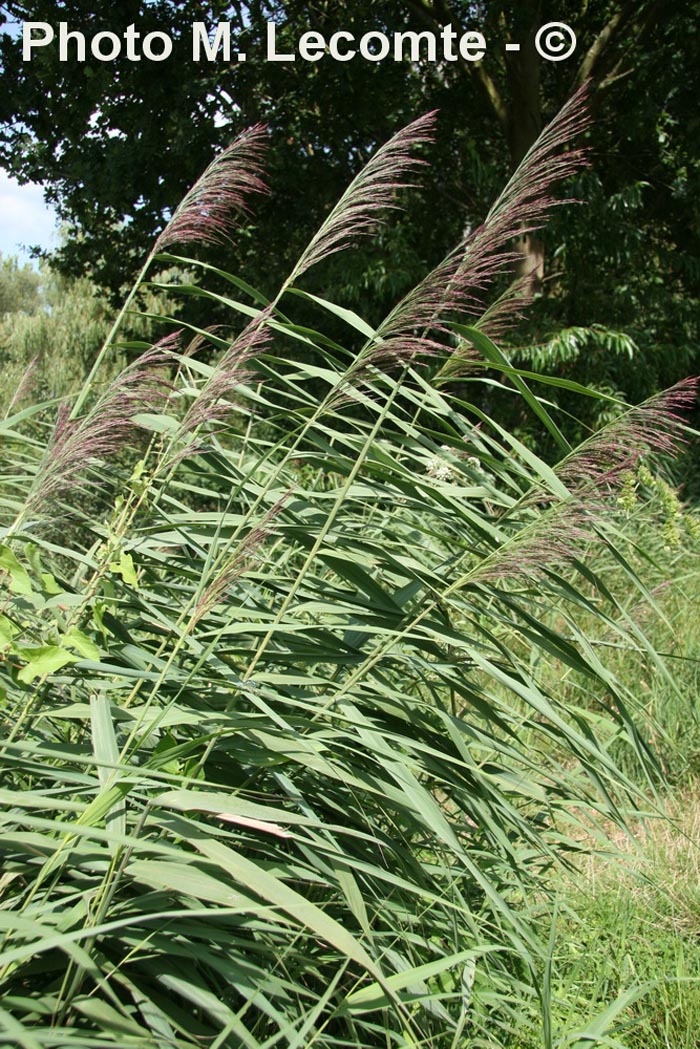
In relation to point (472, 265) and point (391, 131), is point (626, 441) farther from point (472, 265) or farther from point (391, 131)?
point (391, 131)

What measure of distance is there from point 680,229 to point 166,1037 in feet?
31.7

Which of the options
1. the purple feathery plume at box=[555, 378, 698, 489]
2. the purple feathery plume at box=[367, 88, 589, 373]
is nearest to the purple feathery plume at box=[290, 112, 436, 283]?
the purple feathery plume at box=[367, 88, 589, 373]

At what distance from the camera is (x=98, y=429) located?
1.31 metres

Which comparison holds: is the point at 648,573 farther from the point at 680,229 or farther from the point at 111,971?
the point at 680,229

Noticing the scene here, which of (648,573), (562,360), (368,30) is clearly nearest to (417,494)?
(648,573)

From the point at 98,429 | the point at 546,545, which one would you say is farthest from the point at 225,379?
the point at 546,545

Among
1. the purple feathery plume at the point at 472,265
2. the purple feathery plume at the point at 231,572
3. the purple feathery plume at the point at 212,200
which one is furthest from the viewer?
the purple feathery plume at the point at 212,200

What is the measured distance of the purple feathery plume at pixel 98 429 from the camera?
50.1 inches

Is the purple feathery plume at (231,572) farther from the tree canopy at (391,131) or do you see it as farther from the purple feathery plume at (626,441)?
the tree canopy at (391,131)

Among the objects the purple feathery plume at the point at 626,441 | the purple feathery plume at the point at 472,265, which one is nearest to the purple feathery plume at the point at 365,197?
the purple feathery plume at the point at 472,265

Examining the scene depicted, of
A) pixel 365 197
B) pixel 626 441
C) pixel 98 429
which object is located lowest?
pixel 626 441

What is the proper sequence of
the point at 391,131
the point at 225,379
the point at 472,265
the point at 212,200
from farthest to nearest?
1. the point at 391,131
2. the point at 212,200
3. the point at 472,265
4. the point at 225,379

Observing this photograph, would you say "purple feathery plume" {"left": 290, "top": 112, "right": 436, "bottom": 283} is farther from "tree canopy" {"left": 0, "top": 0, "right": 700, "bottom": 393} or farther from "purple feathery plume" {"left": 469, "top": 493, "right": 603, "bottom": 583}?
"tree canopy" {"left": 0, "top": 0, "right": 700, "bottom": 393}

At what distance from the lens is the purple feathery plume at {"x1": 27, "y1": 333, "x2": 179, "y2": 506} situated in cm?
127
